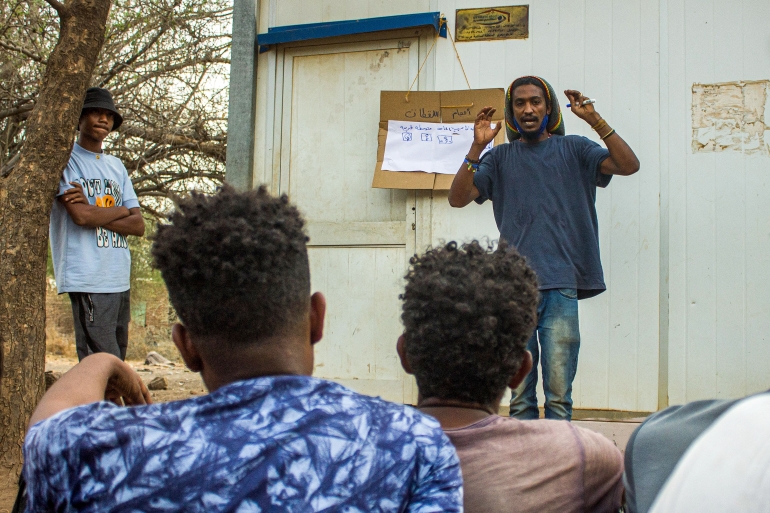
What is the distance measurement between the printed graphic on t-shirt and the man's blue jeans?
2127mm

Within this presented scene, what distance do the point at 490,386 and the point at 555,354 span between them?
180cm

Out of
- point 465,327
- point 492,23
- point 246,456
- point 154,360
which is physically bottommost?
point 154,360

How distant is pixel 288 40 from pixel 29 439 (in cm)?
446

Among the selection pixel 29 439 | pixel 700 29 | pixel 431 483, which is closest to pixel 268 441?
pixel 431 483

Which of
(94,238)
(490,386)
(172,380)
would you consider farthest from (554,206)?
(172,380)

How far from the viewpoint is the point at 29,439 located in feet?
3.59

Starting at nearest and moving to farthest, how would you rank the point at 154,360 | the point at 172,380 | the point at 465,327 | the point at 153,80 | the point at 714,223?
the point at 465,327 < the point at 714,223 < the point at 153,80 < the point at 172,380 < the point at 154,360

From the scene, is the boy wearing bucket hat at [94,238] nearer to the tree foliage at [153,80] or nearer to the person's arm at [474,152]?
the person's arm at [474,152]

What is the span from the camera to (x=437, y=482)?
111 centimetres

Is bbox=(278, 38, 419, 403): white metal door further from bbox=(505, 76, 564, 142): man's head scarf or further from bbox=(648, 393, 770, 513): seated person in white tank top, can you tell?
bbox=(648, 393, 770, 513): seated person in white tank top

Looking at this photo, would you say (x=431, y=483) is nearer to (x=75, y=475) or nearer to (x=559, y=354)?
(x=75, y=475)

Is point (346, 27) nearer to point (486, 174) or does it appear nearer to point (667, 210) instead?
point (486, 174)

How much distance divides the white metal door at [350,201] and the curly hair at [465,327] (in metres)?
3.30

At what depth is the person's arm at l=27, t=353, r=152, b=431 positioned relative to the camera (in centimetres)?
118
